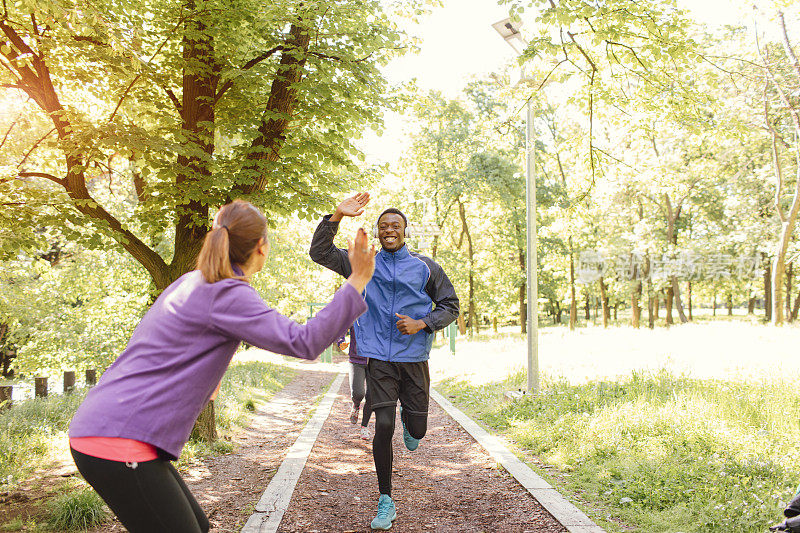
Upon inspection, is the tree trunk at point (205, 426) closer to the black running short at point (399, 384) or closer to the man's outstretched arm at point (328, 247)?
the black running short at point (399, 384)

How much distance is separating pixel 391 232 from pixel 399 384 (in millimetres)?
1251

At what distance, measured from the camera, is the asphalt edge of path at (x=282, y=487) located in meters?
4.25

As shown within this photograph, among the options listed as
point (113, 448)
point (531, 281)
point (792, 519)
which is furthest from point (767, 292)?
point (113, 448)

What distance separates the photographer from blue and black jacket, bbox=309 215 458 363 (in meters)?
4.35

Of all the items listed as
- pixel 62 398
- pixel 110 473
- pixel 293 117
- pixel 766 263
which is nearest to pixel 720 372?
pixel 293 117

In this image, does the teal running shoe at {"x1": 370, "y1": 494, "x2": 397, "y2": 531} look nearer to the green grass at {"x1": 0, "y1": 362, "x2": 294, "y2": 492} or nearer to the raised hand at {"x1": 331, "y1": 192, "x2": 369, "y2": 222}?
the raised hand at {"x1": 331, "y1": 192, "x2": 369, "y2": 222}

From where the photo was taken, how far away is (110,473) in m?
1.73

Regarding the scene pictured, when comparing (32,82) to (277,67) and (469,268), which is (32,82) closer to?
(277,67)

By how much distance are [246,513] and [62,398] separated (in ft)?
24.3

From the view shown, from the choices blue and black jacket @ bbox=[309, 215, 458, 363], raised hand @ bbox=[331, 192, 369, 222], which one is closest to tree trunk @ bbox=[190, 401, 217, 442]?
blue and black jacket @ bbox=[309, 215, 458, 363]

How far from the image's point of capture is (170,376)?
1771 mm

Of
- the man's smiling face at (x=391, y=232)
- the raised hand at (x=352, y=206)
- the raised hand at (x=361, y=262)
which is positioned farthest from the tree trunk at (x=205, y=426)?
the raised hand at (x=361, y=262)

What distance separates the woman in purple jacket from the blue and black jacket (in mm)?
2410

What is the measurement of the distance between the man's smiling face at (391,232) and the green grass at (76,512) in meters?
3.04
